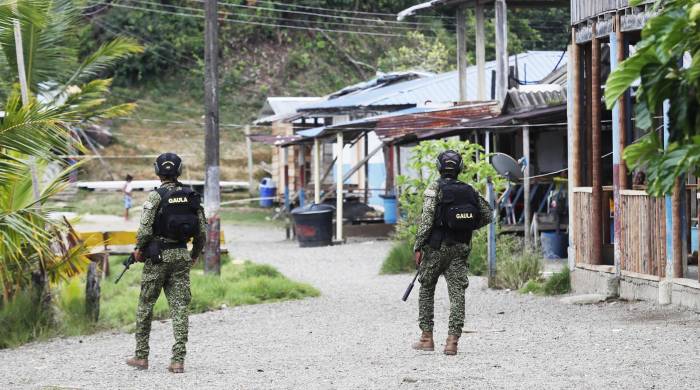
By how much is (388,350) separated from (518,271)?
574 centimetres

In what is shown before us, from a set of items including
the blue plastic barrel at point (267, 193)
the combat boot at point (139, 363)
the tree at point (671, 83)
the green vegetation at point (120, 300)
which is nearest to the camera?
the tree at point (671, 83)

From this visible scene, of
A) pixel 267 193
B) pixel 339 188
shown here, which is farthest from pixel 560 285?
pixel 267 193

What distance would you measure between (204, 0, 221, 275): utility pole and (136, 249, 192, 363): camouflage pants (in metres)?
8.02

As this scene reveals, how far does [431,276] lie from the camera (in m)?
10.2

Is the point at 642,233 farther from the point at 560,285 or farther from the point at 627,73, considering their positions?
the point at 627,73

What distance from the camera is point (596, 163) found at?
14.5 metres

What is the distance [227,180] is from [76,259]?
110 feet

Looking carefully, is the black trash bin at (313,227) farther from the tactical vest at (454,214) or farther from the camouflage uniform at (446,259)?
the tactical vest at (454,214)

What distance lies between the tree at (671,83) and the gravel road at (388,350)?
14.0 ft

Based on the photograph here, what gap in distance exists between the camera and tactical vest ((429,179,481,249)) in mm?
9930

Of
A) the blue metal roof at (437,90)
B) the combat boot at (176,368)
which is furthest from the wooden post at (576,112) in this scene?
the blue metal roof at (437,90)

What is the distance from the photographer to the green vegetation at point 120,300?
532 inches

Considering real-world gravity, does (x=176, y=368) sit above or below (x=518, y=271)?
below

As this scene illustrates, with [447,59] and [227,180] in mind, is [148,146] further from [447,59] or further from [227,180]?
[447,59]
